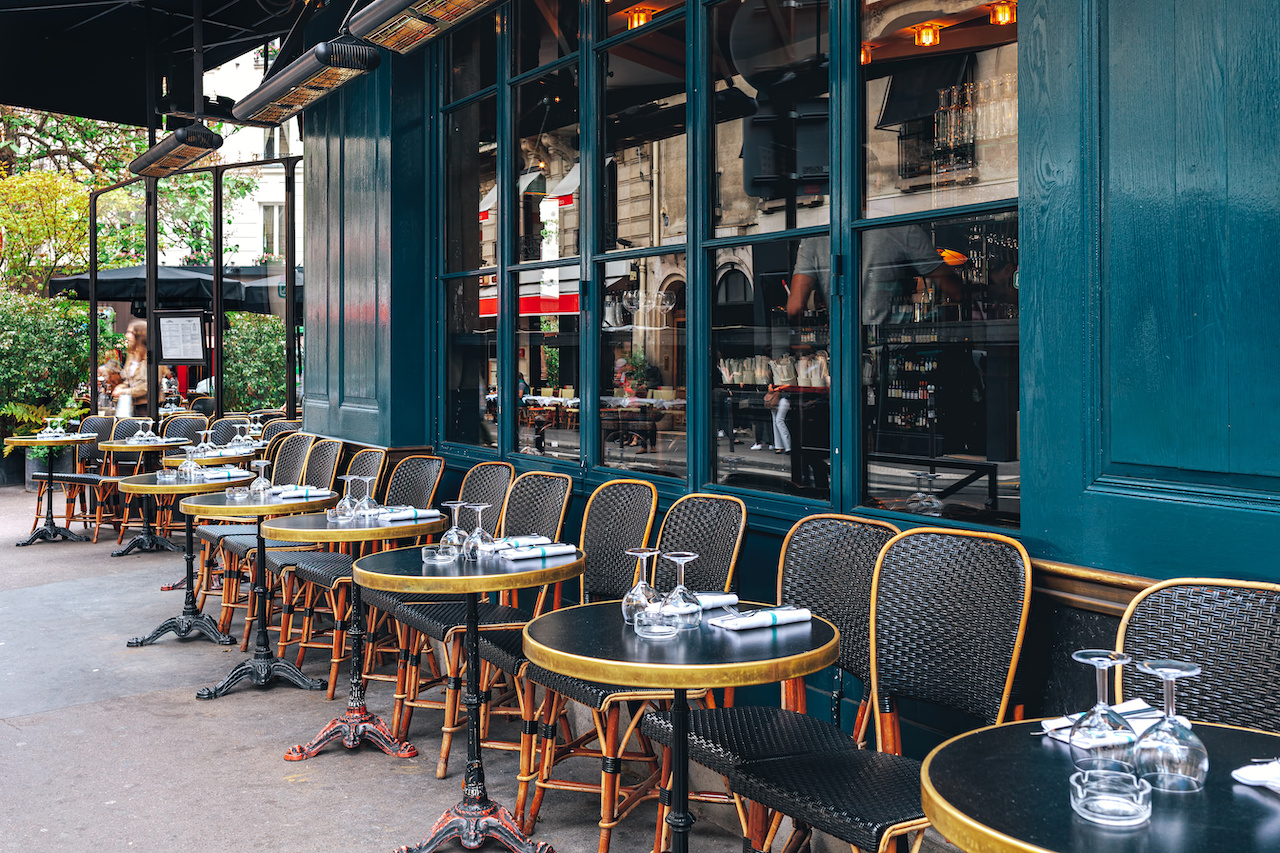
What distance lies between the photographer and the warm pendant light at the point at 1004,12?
3.14m

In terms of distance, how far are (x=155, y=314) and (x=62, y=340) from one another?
5.10 meters

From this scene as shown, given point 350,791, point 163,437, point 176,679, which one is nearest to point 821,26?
point 350,791

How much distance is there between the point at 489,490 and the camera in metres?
5.18

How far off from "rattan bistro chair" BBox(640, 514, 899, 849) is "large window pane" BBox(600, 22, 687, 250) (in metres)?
1.62

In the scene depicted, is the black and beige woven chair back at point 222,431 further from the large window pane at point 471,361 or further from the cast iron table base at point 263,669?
the cast iron table base at point 263,669

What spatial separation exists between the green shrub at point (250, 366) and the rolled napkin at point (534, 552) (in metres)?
6.98

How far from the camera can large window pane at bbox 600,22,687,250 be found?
452cm

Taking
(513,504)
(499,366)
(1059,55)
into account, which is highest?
(1059,55)

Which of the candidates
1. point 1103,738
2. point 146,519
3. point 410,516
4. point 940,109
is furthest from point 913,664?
point 146,519

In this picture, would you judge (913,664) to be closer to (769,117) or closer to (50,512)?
(769,117)

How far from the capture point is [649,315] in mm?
4711

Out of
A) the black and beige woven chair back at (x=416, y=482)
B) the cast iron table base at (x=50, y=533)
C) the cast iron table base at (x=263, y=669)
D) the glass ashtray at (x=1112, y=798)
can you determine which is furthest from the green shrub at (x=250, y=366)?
the glass ashtray at (x=1112, y=798)

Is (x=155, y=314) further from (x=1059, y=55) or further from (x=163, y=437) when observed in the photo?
(x=1059, y=55)

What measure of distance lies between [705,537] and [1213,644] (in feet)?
5.99
